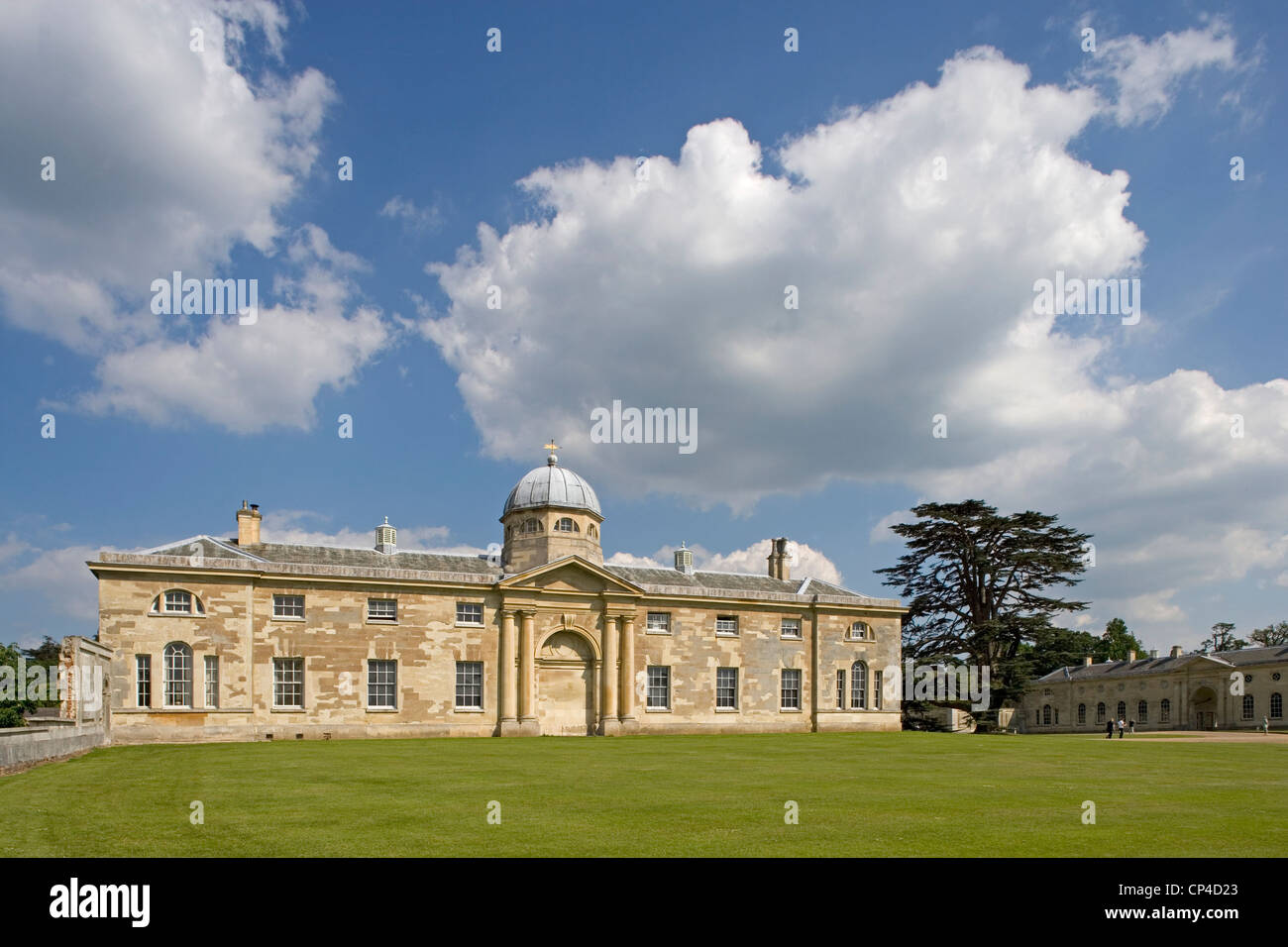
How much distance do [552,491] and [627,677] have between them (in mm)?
A: 10072

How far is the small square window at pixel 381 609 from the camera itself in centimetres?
4181

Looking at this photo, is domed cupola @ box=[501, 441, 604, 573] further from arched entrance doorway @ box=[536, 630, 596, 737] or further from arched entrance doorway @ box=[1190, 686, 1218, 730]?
arched entrance doorway @ box=[1190, 686, 1218, 730]

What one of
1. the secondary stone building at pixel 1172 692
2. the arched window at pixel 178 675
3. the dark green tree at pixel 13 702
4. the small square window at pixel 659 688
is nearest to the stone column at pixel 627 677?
the small square window at pixel 659 688

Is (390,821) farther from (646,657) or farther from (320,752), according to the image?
(646,657)

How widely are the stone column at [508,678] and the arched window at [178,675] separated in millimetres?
13129

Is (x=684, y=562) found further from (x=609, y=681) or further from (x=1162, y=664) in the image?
(x=1162, y=664)

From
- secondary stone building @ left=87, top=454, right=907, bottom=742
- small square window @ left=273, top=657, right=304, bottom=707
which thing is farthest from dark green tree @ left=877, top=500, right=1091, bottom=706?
small square window @ left=273, top=657, right=304, bottom=707

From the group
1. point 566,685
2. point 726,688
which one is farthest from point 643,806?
point 726,688

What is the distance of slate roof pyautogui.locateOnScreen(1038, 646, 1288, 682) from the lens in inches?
2813

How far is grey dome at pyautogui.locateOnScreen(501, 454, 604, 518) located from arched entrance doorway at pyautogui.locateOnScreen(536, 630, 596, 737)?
6.80 meters

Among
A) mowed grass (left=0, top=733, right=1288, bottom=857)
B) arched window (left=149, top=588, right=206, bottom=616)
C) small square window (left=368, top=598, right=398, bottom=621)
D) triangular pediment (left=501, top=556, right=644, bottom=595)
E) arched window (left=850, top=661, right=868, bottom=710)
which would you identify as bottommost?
arched window (left=850, top=661, right=868, bottom=710)

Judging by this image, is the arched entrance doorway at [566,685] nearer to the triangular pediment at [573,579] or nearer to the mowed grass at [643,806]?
the triangular pediment at [573,579]
